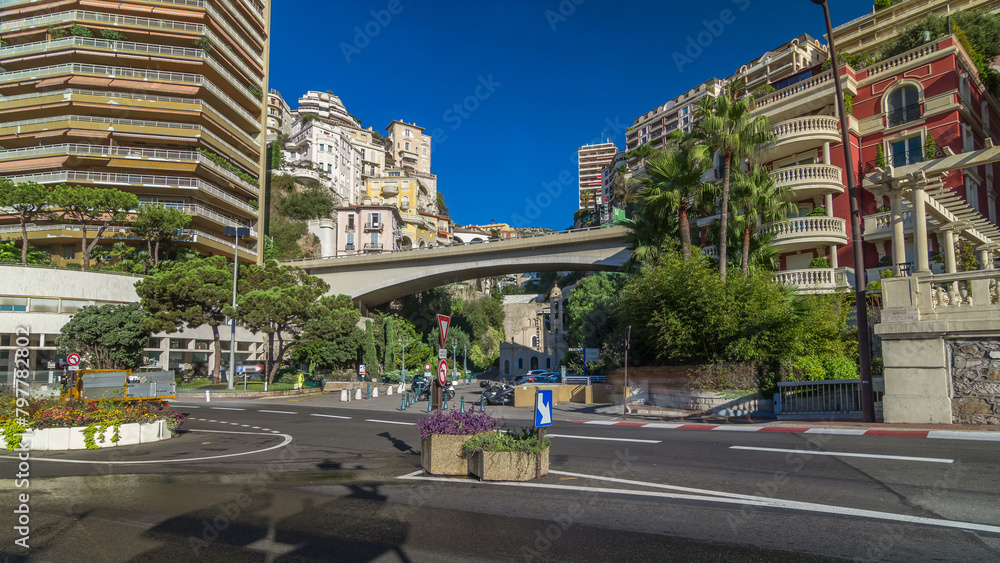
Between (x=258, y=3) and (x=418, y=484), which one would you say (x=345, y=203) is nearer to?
(x=258, y=3)

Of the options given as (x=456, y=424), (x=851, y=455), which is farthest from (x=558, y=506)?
(x=851, y=455)

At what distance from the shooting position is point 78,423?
13211 mm

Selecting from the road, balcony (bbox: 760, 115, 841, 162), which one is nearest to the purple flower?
the road

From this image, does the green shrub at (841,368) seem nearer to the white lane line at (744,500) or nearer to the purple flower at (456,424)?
the white lane line at (744,500)

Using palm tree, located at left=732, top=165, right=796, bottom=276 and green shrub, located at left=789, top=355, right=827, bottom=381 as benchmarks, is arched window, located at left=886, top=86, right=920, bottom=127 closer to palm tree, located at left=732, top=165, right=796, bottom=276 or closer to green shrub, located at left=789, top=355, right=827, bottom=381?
palm tree, located at left=732, top=165, right=796, bottom=276

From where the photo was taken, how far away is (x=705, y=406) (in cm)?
2034

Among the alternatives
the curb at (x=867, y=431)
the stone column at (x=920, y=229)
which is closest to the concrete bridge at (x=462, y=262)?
the curb at (x=867, y=431)

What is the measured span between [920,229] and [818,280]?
13988 mm

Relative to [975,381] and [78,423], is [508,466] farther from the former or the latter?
[78,423]

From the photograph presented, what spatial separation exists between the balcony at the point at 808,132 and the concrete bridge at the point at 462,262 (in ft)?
46.1

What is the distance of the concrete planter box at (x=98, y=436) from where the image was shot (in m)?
12.7

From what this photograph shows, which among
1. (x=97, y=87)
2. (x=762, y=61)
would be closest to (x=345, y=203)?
(x=97, y=87)

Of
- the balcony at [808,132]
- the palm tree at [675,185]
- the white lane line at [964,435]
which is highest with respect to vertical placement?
the balcony at [808,132]

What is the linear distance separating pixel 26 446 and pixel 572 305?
44901 millimetres
